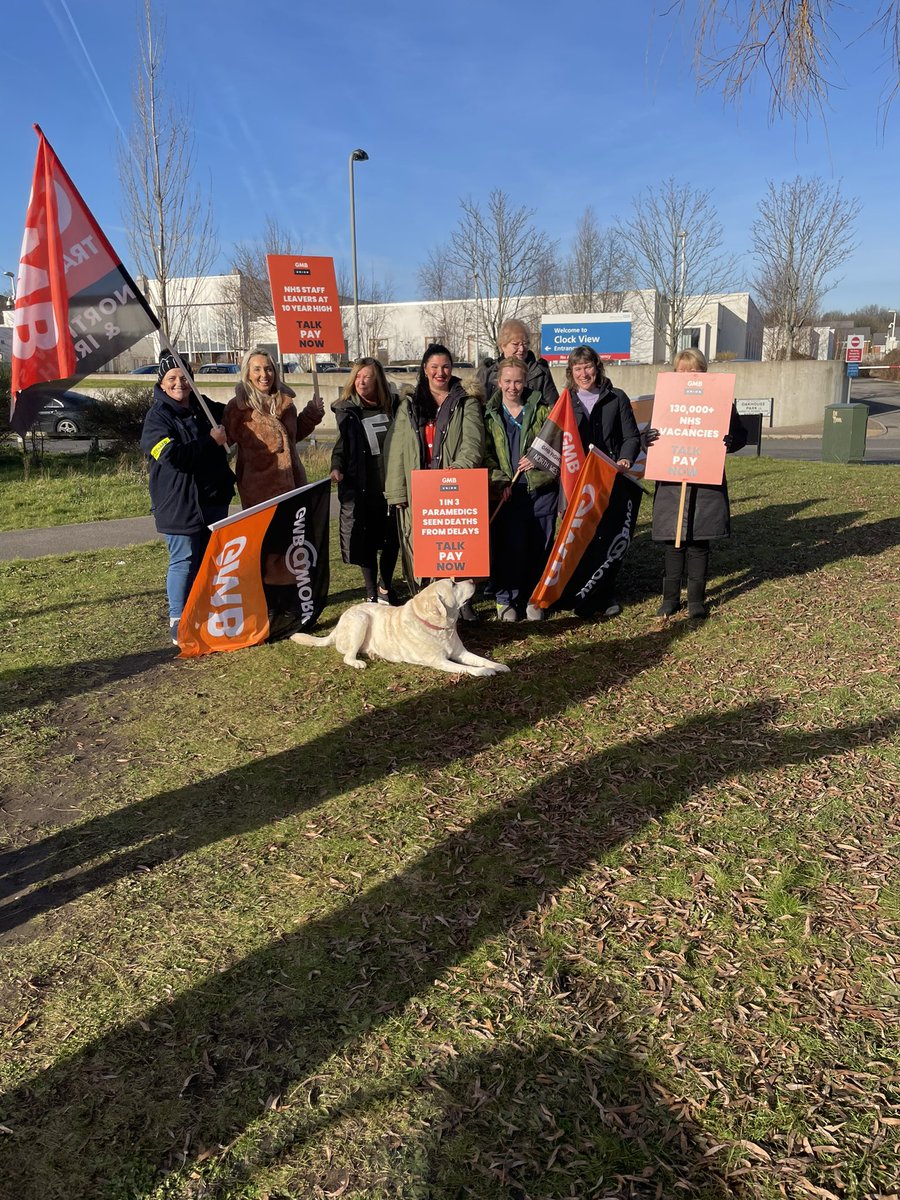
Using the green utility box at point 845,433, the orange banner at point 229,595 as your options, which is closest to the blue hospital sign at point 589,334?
the green utility box at point 845,433

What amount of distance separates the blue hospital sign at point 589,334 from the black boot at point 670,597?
78.1ft

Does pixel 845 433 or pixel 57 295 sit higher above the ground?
pixel 57 295

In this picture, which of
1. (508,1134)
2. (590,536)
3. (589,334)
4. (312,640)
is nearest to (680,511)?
(590,536)

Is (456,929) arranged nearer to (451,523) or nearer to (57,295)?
(451,523)

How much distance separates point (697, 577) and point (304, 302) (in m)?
4.92

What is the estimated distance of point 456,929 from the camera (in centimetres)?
307

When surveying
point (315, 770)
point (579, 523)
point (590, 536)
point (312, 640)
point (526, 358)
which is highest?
Answer: point (526, 358)

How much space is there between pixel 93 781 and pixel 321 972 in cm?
212

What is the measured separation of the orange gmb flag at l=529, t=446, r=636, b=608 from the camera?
594 cm

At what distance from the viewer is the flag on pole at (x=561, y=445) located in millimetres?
5988

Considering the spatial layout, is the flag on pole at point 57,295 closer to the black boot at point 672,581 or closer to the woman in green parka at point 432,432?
the woman in green parka at point 432,432

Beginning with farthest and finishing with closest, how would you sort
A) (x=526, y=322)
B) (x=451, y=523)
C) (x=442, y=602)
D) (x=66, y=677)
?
(x=526, y=322)
(x=66, y=677)
(x=451, y=523)
(x=442, y=602)

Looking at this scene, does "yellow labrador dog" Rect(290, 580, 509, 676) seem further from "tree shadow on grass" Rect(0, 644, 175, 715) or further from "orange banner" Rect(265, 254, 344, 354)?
"orange banner" Rect(265, 254, 344, 354)

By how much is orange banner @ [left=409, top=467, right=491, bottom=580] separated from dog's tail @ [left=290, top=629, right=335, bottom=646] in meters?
0.93
